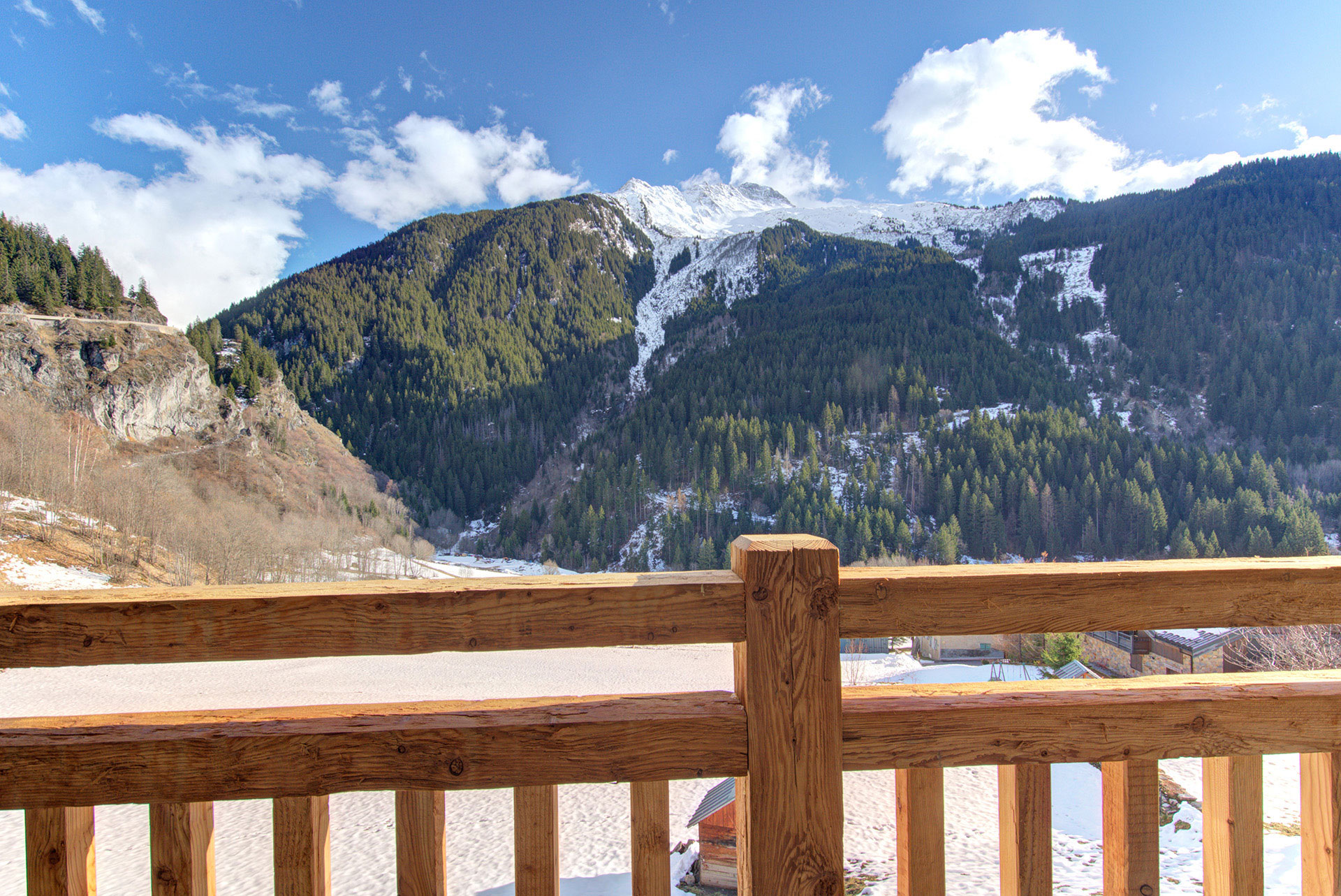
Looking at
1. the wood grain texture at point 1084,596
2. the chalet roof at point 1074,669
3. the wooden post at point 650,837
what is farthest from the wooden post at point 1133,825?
the chalet roof at point 1074,669

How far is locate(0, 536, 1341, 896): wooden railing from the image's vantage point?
55.2 inches

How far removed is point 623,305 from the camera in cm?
18438

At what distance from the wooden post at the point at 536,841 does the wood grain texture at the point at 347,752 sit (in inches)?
4.5

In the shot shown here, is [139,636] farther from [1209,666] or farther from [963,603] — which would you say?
[1209,666]

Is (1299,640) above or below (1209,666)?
above

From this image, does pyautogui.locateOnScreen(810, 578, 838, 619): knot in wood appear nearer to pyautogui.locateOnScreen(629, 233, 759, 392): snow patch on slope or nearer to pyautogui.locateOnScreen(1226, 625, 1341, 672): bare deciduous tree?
pyautogui.locateOnScreen(1226, 625, 1341, 672): bare deciduous tree

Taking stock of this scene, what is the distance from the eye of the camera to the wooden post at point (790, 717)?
1.43m

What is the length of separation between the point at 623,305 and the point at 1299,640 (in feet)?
568

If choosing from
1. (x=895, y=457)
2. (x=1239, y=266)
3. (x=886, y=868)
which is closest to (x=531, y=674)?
(x=886, y=868)

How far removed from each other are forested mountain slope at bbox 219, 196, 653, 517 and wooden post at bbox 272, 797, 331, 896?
11024cm

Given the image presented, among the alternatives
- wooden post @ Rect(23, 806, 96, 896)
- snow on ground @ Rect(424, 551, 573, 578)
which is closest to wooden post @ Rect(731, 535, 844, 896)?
wooden post @ Rect(23, 806, 96, 896)

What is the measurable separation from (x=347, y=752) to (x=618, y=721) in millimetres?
603

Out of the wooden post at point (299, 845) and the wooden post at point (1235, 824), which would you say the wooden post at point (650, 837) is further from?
the wooden post at point (1235, 824)

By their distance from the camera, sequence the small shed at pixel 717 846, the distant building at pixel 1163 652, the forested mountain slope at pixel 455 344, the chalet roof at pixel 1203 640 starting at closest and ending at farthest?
the small shed at pixel 717 846 → the chalet roof at pixel 1203 640 → the distant building at pixel 1163 652 → the forested mountain slope at pixel 455 344
